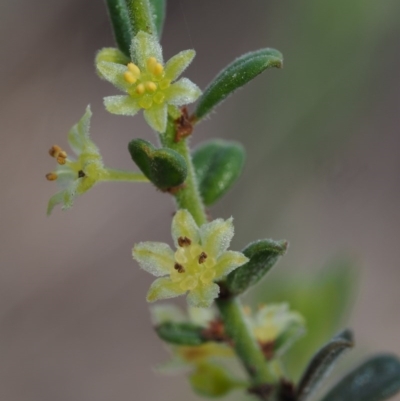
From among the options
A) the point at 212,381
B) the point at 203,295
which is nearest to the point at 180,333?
the point at 212,381

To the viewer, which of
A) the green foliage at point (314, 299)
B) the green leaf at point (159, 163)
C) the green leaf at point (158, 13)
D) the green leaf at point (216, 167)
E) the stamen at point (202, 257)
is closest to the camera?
the green leaf at point (159, 163)

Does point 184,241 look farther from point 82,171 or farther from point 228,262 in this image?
point 82,171

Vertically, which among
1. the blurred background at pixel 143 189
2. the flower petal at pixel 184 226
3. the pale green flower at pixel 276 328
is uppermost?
the blurred background at pixel 143 189

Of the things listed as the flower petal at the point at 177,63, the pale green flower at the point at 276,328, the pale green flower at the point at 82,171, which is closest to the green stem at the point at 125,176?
the pale green flower at the point at 82,171

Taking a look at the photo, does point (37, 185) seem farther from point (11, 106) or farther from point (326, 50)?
point (326, 50)

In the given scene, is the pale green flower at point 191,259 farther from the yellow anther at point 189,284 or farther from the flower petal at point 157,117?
Answer: the flower petal at point 157,117

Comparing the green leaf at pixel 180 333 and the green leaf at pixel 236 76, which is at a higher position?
the green leaf at pixel 236 76

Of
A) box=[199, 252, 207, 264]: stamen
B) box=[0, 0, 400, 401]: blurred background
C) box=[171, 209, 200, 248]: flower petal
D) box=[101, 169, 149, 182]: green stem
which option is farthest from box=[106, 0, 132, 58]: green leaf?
box=[0, 0, 400, 401]: blurred background
